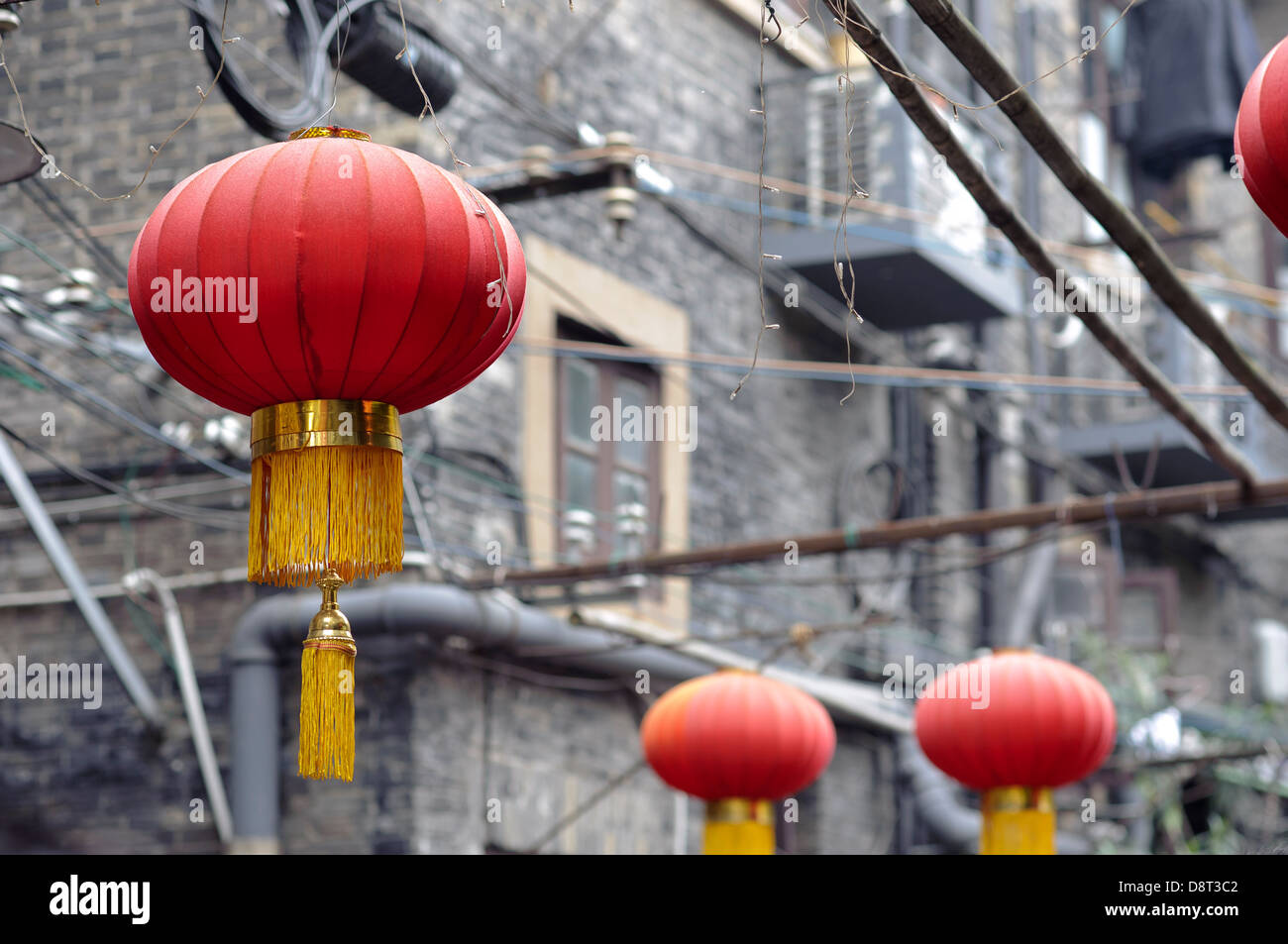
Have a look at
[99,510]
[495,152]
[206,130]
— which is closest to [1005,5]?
[495,152]

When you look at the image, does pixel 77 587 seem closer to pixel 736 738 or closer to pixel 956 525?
pixel 736 738

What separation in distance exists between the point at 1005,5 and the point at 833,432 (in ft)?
17.7

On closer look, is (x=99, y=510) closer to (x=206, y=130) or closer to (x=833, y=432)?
(x=206, y=130)

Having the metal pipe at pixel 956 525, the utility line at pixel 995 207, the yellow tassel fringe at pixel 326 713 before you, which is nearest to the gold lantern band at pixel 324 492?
the yellow tassel fringe at pixel 326 713

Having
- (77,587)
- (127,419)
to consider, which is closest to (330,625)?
(127,419)

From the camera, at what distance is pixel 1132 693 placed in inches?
618

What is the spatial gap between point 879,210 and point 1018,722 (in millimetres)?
5134

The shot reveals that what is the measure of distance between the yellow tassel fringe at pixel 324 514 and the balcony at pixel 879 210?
882 cm

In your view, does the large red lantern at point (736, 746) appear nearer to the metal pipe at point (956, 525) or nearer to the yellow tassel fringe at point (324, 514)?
the metal pipe at point (956, 525)

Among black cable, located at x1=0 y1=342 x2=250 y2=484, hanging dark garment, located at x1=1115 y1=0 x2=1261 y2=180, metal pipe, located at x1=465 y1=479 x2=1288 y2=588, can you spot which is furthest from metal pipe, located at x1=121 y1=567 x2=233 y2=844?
hanging dark garment, located at x1=1115 y1=0 x2=1261 y2=180

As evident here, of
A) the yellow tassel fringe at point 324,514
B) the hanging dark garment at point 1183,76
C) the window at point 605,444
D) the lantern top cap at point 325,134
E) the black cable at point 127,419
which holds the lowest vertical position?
the yellow tassel fringe at point 324,514
